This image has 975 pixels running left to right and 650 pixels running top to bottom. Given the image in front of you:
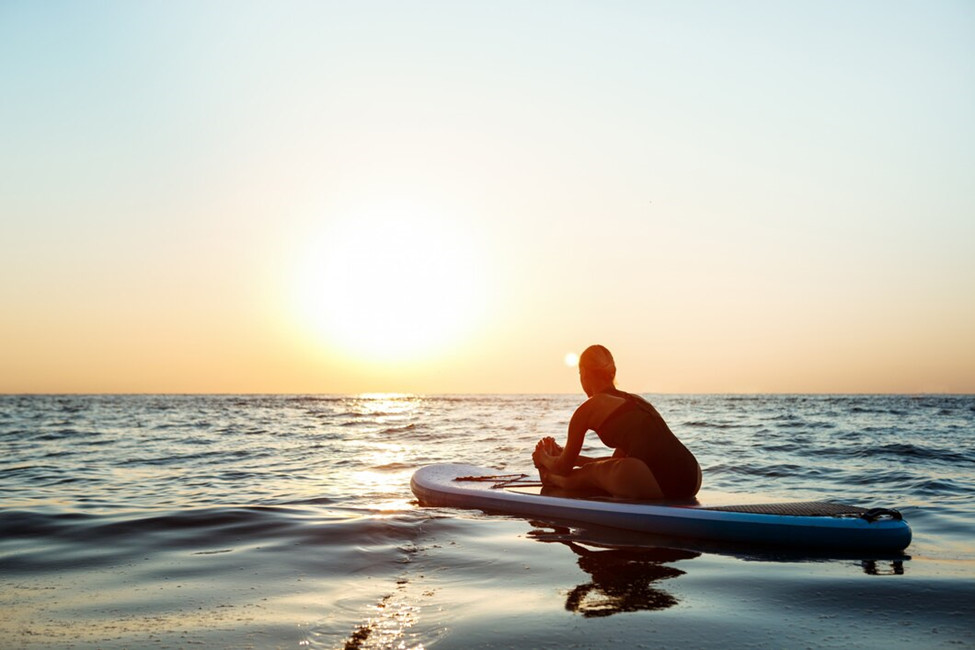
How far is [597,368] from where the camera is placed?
22.1 feet

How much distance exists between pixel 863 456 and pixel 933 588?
1056cm

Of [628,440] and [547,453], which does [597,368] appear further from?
[547,453]

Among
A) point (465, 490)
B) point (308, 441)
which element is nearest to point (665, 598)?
point (465, 490)

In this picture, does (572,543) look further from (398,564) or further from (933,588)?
(933,588)

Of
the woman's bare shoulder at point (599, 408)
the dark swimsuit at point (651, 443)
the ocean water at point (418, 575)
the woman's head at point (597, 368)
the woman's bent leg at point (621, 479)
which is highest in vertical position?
the woman's head at point (597, 368)

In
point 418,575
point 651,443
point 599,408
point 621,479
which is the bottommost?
point 418,575

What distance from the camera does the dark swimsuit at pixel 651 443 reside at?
654 cm

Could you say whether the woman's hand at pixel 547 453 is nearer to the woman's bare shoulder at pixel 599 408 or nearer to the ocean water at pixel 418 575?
the ocean water at pixel 418 575

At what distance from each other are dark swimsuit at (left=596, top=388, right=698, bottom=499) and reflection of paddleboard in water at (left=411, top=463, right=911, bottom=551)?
38 centimetres

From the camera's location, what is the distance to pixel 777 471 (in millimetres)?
11258

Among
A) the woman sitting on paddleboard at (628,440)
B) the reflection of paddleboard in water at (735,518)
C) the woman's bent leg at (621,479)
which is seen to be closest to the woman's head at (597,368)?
the woman sitting on paddleboard at (628,440)

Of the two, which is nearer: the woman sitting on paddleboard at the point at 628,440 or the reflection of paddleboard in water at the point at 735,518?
the reflection of paddleboard in water at the point at 735,518

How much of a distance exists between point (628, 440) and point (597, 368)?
713 millimetres

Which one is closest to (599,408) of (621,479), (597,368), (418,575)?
(597,368)
